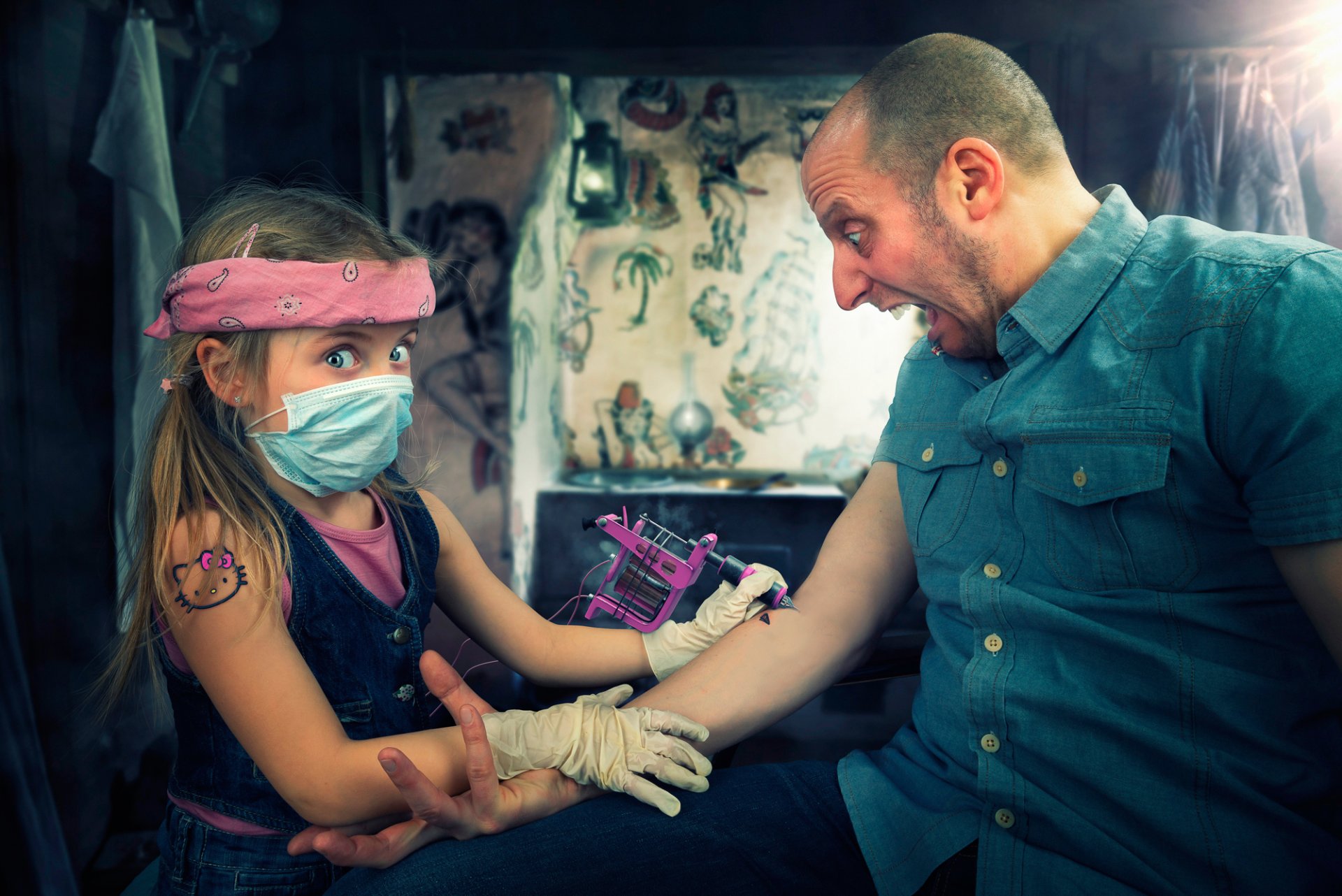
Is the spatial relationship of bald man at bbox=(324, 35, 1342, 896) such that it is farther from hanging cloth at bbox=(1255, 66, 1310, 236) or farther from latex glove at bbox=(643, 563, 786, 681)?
hanging cloth at bbox=(1255, 66, 1310, 236)

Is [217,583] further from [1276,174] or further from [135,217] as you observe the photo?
[1276,174]

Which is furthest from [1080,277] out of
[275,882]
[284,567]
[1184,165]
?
[1184,165]

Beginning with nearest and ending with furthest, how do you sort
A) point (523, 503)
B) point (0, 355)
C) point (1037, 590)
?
point (1037, 590) < point (0, 355) < point (523, 503)

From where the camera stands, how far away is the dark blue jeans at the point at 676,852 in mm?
1119

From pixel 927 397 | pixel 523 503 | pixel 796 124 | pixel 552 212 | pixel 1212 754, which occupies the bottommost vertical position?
pixel 523 503

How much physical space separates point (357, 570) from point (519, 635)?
0.35m

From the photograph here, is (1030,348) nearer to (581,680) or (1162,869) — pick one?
(1162,869)

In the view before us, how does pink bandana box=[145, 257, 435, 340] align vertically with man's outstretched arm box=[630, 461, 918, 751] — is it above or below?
above

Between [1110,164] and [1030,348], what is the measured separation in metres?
1.84

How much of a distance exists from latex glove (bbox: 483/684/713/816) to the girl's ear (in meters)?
0.61

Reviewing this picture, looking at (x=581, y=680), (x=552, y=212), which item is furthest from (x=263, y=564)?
(x=552, y=212)

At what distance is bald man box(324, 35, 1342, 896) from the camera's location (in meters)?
1.04

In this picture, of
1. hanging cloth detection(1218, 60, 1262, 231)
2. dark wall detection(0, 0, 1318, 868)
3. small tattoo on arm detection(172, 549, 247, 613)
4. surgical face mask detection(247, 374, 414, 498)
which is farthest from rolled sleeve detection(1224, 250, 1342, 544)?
hanging cloth detection(1218, 60, 1262, 231)

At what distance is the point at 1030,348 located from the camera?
4.12 feet
